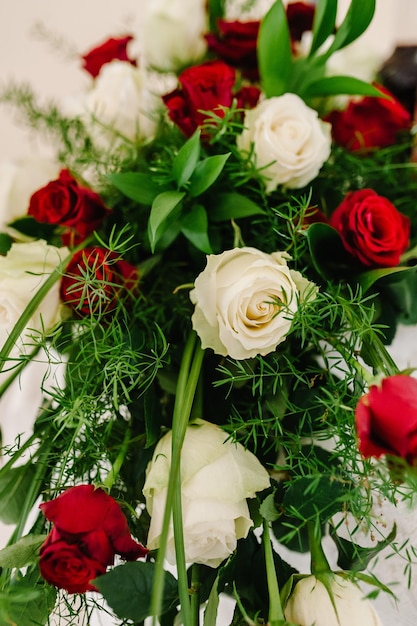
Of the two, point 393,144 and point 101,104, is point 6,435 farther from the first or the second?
point 393,144

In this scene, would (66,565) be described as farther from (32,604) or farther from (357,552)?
(357,552)

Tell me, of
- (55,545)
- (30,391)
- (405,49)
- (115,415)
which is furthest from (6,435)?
(405,49)

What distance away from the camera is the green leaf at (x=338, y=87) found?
1.56 feet

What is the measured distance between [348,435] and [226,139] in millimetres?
256

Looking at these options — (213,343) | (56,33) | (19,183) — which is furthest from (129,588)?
(56,33)

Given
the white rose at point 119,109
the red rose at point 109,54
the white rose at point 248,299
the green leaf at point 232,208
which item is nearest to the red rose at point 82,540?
the white rose at point 248,299

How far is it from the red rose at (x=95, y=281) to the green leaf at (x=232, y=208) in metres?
0.08

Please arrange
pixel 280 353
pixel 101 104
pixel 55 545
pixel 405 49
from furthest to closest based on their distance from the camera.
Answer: pixel 405 49, pixel 101 104, pixel 280 353, pixel 55 545

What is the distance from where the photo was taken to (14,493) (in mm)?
415

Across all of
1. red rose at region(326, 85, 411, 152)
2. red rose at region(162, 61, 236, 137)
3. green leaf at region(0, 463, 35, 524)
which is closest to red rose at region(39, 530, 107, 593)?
green leaf at region(0, 463, 35, 524)

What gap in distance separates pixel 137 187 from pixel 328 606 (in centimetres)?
29

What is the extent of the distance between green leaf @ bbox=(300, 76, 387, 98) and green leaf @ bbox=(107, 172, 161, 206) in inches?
6.4

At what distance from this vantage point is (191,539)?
13.3 inches

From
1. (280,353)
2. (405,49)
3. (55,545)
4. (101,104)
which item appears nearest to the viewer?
(55,545)
